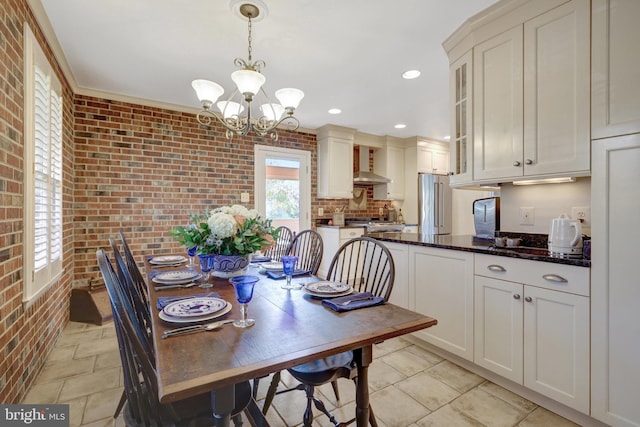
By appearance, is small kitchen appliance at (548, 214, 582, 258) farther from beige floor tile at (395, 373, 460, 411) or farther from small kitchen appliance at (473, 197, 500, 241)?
beige floor tile at (395, 373, 460, 411)

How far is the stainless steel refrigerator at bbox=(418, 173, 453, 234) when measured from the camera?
5.24 m

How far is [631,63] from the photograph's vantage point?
4.78 ft

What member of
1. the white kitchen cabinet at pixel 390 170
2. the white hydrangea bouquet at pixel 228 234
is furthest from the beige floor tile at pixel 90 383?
the white kitchen cabinet at pixel 390 170

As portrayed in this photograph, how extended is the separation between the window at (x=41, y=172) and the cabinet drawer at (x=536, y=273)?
113 inches

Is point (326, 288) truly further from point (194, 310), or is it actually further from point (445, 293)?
point (445, 293)

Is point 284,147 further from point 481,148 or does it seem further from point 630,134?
point 630,134

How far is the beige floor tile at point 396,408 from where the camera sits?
163cm

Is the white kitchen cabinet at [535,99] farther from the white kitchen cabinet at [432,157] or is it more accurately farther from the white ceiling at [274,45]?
the white kitchen cabinet at [432,157]

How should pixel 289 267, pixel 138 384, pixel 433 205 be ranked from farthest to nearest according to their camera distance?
1. pixel 433 205
2. pixel 289 267
3. pixel 138 384

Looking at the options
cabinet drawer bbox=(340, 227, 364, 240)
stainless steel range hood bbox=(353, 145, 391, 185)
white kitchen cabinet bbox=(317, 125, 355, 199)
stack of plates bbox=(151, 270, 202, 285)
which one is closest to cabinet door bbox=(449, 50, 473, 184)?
stack of plates bbox=(151, 270, 202, 285)

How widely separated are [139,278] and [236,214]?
703 mm

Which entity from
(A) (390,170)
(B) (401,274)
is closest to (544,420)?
(B) (401,274)

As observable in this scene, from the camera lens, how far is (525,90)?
6.28ft

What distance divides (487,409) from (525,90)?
1936 mm
